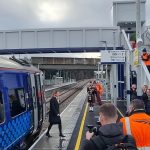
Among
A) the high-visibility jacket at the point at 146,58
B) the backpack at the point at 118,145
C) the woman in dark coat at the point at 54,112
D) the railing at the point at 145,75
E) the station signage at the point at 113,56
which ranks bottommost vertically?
the woman in dark coat at the point at 54,112

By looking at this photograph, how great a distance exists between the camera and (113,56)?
30.8 m

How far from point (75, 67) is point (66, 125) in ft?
282

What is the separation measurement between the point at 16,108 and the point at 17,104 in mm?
243

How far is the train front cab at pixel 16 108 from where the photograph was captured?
10945mm

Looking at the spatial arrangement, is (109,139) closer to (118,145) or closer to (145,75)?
(118,145)

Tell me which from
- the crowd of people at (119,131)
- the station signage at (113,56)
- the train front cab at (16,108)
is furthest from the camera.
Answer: the station signage at (113,56)

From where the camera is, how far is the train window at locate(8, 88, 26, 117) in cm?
1196

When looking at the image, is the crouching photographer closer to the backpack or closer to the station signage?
the backpack

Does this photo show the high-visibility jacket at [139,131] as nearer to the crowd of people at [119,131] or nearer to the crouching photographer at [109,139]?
the crowd of people at [119,131]

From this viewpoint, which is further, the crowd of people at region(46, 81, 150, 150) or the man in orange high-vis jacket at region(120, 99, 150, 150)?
the man in orange high-vis jacket at region(120, 99, 150, 150)

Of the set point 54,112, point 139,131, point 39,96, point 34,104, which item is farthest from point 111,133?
point 54,112

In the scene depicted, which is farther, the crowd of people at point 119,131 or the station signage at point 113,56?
the station signage at point 113,56

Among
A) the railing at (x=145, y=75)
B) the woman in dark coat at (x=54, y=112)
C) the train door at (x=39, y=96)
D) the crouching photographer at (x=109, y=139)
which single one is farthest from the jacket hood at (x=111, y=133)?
the railing at (x=145, y=75)

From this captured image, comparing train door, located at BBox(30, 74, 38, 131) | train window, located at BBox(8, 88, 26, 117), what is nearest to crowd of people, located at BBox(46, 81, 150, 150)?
train window, located at BBox(8, 88, 26, 117)
